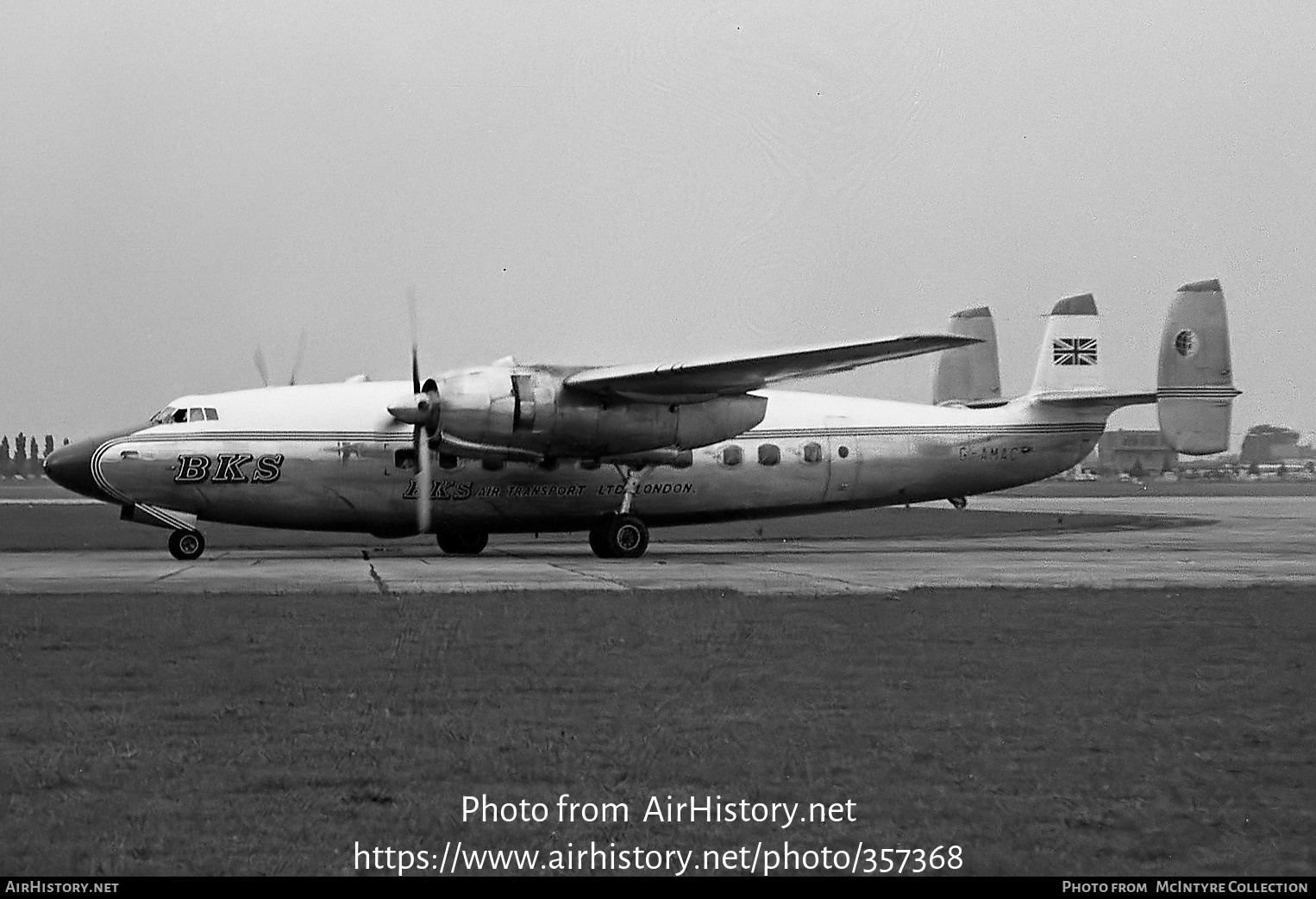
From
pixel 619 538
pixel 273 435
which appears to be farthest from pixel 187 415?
pixel 619 538

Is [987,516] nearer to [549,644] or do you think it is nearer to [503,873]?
[549,644]

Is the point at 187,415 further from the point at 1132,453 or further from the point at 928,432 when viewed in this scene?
the point at 1132,453

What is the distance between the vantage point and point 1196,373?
30.8m

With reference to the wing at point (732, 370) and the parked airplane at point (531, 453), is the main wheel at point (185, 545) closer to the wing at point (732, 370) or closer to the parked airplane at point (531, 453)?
the parked airplane at point (531, 453)

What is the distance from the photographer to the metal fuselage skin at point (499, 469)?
24844 mm

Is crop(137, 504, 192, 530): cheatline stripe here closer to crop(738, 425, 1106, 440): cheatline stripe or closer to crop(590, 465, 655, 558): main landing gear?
crop(590, 465, 655, 558): main landing gear

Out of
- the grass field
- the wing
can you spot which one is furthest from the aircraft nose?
the grass field

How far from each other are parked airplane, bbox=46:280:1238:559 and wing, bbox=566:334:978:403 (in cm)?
5

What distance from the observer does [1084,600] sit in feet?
52.2

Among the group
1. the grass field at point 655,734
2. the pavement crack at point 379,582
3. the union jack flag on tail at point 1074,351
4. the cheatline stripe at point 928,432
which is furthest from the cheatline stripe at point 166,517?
the union jack flag on tail at point 1074,351

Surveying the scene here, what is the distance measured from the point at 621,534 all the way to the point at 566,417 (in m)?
2.83

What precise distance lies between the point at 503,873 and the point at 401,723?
313 centimetres

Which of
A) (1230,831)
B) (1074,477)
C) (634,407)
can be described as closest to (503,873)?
(1230,831)

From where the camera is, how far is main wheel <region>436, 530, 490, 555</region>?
27.8 m
